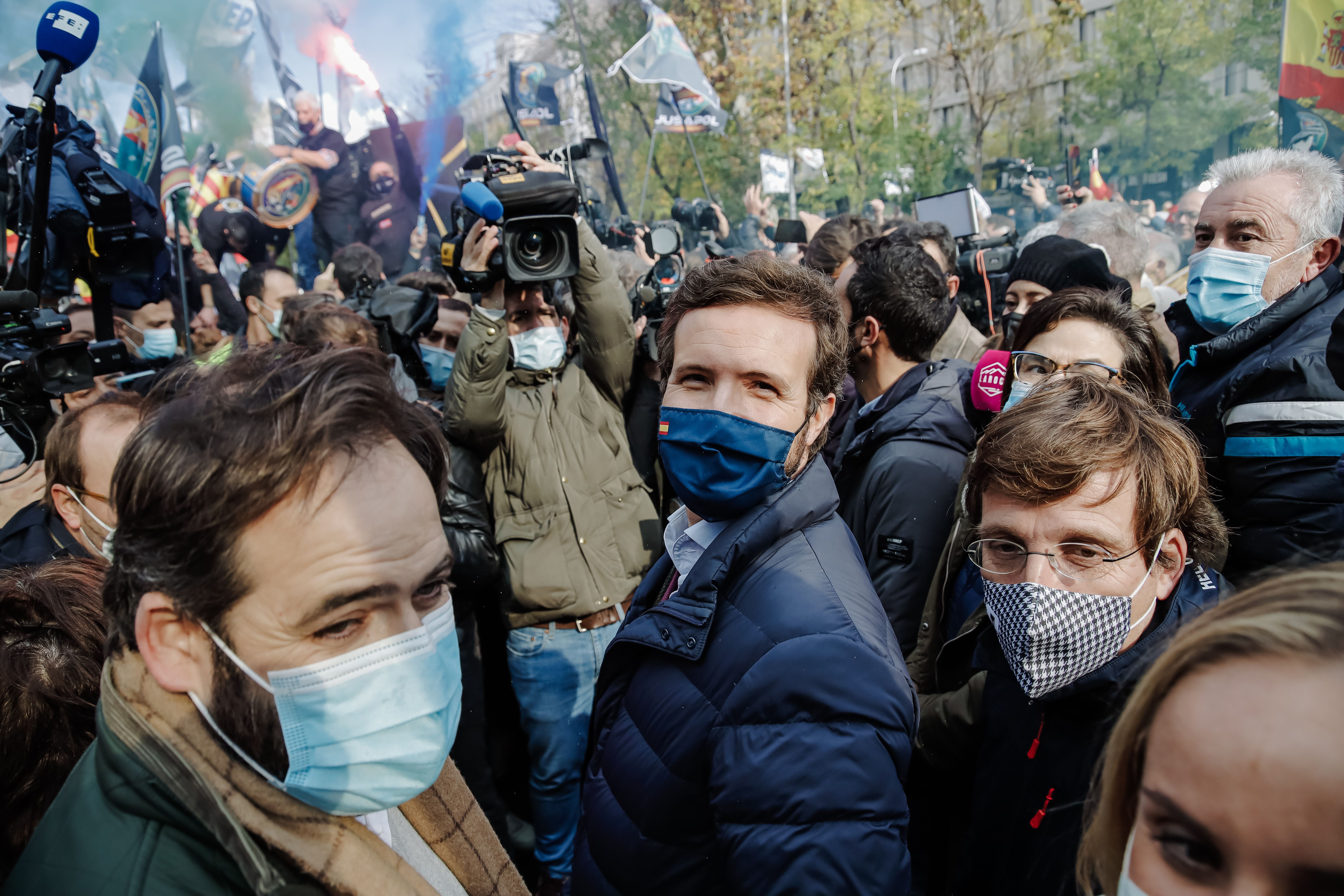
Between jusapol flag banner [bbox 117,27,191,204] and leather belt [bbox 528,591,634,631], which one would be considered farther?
jusapol flag banner [bbox 117,27,191,204]

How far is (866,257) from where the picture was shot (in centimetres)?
344

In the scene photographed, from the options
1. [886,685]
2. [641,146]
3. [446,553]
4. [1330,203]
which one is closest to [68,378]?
[446,553]

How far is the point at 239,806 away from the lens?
46.7 inches

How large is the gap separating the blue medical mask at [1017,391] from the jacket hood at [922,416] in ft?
0.57

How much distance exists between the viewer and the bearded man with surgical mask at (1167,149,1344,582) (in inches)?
96.1

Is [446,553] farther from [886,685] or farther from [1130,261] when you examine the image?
[1130,261]

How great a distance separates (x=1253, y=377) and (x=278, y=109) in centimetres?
1541

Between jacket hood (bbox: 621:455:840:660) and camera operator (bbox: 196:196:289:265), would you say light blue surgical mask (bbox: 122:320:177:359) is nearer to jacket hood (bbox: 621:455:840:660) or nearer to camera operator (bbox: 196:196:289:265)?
camera operator (bbox: 196:196:289:265)

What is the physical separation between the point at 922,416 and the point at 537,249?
5.84 ft

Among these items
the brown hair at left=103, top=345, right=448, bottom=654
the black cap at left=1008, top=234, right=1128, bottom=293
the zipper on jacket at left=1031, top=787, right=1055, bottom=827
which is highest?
the brown hair at left=103, top=345, right=448, bottom=654

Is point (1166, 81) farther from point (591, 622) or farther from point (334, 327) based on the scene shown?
point (591, 622)

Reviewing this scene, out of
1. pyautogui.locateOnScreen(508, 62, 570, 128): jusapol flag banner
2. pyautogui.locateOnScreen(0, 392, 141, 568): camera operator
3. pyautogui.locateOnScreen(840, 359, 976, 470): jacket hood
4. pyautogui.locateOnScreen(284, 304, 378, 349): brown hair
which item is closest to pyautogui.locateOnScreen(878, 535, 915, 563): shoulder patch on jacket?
pyautogui.locateOnScreen(840, 359, 976, 470): jacket hood

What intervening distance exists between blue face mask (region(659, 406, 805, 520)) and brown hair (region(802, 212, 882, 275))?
3.17 m

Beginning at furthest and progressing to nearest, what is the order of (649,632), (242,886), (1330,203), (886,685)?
(1330,203)
(649,632)
(886,685)
(242,886)
